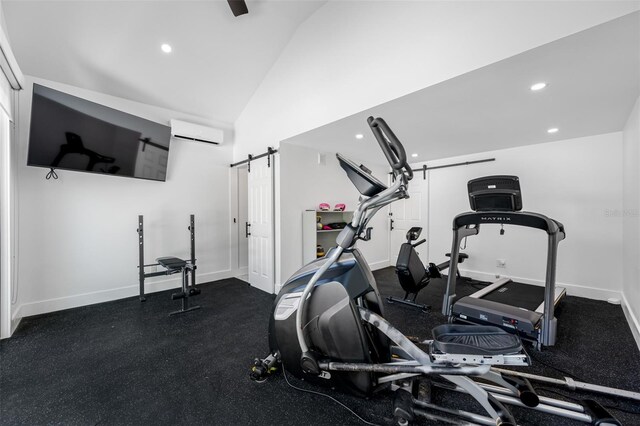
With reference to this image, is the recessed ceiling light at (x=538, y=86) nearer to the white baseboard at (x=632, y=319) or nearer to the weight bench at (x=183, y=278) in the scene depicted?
the white baseboard at (x=632, y=319)

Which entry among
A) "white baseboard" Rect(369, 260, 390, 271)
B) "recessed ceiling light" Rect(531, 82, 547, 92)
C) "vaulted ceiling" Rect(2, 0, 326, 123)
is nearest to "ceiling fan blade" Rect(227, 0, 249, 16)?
"vaulted ceiling" Rect(2, 0, 326, 123)

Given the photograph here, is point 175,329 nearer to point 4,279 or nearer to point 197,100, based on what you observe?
point 4,279

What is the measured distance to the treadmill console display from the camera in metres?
2.53

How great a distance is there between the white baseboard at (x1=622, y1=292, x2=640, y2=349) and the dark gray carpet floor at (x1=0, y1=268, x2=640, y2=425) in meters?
0.07

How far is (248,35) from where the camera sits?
3.54m

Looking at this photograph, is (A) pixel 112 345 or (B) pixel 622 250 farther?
(B) pixel 622 250

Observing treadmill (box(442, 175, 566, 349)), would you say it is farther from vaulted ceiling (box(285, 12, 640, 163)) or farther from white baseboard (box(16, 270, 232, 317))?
white baseboard (box(16, 270, 232, 317))

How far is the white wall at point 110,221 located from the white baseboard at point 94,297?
1cm

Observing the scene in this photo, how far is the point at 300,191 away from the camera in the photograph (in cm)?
413

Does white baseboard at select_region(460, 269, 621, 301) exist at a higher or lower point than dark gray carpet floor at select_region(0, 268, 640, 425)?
higher

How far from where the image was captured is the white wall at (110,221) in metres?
3.18

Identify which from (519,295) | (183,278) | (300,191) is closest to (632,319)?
(519,295)

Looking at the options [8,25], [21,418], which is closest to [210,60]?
[8,25]

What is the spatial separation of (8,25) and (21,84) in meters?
0.57
